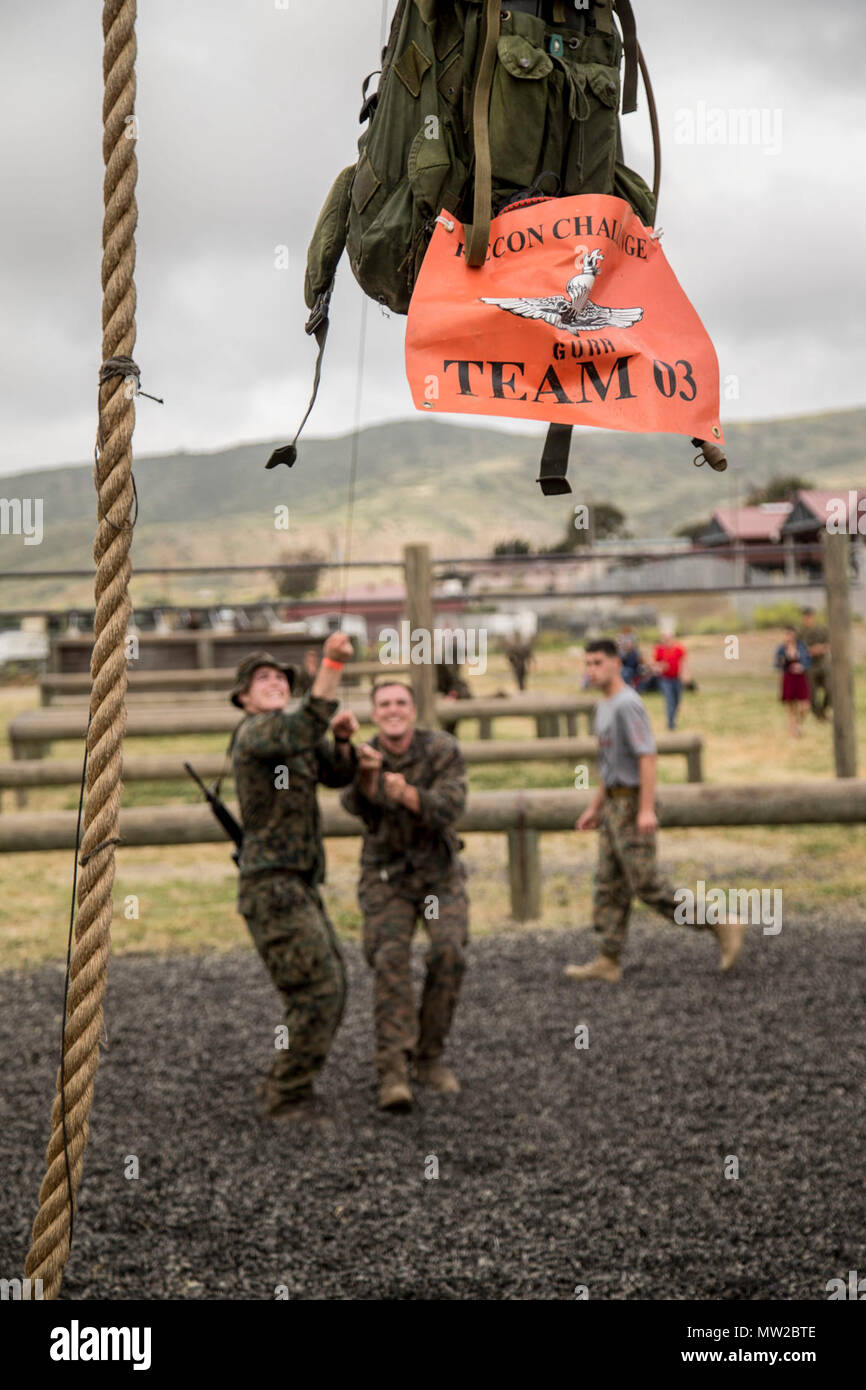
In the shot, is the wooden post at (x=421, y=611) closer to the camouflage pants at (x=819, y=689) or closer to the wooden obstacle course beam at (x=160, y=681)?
the wooden obstacle course beam at (x=160, y=681)

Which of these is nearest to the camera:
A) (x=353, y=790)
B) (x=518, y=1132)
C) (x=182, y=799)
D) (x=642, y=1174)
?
(x=642, y=1174)

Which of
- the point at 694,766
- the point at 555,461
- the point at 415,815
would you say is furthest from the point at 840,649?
the point at 555,461

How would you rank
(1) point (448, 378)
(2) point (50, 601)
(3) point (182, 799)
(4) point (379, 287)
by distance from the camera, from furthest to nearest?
(2) point (50, 601) < (3) point (182, 799) < (4) point (379, 287) < (1) point (448, 378)

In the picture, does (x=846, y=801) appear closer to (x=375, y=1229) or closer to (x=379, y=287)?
(x=375, y=1229)

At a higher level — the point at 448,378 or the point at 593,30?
the point at 593,30

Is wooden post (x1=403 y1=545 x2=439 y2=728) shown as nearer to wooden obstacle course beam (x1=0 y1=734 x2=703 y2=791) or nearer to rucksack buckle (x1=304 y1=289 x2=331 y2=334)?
wooden obstacle course beam (x1=0 y1=734 x2=703 y2=791)

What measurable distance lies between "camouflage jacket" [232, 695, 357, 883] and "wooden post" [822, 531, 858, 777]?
4596mm

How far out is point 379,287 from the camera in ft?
6.72

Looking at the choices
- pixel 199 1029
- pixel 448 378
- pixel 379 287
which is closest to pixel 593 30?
pixel 379 287

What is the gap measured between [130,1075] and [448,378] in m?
4.23

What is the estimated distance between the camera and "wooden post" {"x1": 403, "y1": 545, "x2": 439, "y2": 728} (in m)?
7.49

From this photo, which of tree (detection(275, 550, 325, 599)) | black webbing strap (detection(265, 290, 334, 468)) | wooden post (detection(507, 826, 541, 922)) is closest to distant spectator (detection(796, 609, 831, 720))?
tree (detection(275, 550, 325, 599))

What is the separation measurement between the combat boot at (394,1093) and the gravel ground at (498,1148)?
55mm

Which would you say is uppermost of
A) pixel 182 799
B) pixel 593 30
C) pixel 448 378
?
pixel 593 30
